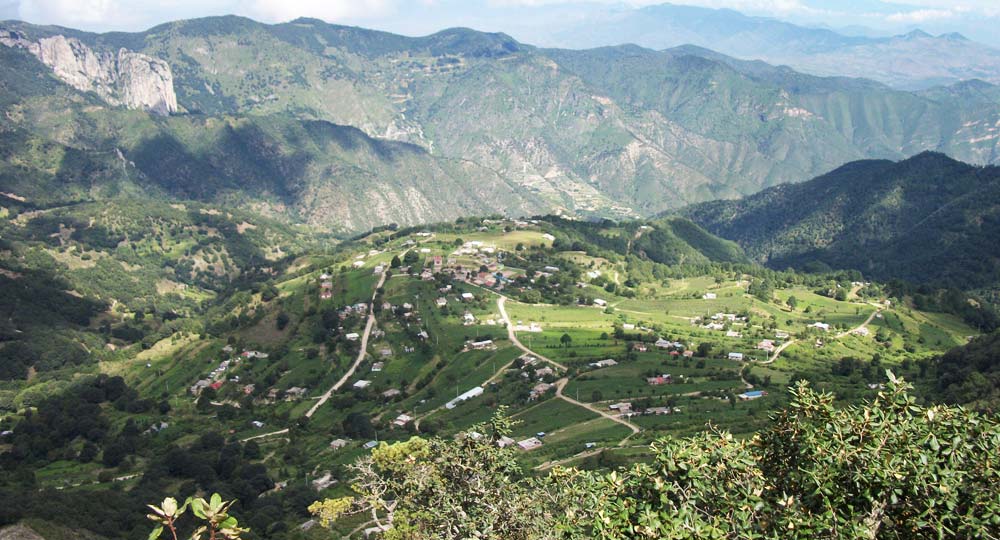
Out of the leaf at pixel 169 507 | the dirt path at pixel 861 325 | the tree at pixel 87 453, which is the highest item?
the leaf at pixel 169 507

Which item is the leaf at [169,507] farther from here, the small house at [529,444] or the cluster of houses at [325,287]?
the cluster of houses at [325,287]

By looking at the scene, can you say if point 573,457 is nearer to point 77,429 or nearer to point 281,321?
point 77,429

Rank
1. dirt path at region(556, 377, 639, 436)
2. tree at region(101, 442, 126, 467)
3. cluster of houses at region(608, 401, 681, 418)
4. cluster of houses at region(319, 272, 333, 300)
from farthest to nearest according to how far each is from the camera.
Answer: cluster of houses at region(319, 272, 333, 300)
cluster of houses at region(608, 401, 681, 418)
tree at region(101, 442, 126, 467)
dirt path at region(556, 377, 639, 436)

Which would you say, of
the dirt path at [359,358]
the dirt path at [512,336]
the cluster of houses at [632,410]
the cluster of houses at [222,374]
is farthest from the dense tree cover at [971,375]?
the cluster of houses at [222,374]

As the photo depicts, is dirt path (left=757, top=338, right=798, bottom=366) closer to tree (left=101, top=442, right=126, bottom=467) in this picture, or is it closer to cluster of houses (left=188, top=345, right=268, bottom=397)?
cluster of houses (left=188, top=345, right=268, bottom=397)

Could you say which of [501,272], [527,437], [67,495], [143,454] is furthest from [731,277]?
[67,495]

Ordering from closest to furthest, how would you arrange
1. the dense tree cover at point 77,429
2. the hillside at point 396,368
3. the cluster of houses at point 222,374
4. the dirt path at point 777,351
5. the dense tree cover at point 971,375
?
the dense tree cover at point 971,375, the hillside at point 396,368, the dense tree cover at point 77,429, the dirt path at point 777,351, the cluster of houses at point 222,374

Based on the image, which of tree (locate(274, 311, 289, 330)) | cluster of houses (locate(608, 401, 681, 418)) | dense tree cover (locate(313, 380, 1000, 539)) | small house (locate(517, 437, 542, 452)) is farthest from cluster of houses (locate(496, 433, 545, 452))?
tree (locate(274, 311, 289, 330))

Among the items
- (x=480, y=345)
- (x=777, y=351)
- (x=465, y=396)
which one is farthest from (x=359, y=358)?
(x=777, y=351)

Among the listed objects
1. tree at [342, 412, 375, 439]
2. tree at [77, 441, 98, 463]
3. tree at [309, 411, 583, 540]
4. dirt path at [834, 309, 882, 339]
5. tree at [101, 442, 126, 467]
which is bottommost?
tree at [77, 441, 98, 463]

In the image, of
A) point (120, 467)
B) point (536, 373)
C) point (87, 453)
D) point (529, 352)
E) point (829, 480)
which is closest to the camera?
point (829, 480)

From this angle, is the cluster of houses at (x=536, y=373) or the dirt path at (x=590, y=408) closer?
the dirt path at (x=590, y=408)

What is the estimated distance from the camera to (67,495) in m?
72.4

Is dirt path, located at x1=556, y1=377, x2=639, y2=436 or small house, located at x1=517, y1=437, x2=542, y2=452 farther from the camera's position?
dirt path, located at x1=556, y1=377, x2=639, y2=436
